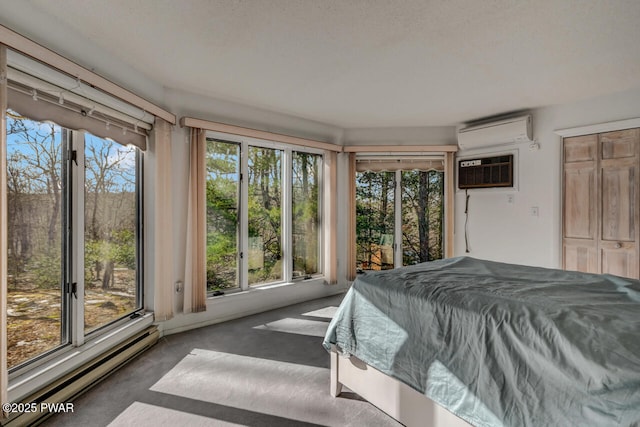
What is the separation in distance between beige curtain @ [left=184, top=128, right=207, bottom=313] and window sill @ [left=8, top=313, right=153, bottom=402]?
522 mm

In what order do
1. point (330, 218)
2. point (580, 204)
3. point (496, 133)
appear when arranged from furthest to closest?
point (330, 218) → point (496, 133) → point (580, 204)

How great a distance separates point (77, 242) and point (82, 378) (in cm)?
95

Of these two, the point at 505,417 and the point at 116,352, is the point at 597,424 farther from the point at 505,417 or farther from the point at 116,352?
the point at 116,352

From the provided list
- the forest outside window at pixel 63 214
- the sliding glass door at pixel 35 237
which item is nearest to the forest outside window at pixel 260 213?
the forest outside window at pixel 63 214

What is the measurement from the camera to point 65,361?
6.90ft

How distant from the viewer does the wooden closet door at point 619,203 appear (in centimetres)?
319

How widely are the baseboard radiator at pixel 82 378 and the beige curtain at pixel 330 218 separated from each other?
94.1 inches

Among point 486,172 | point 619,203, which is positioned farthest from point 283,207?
point 619,203

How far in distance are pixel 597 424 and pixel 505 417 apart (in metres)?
0.31

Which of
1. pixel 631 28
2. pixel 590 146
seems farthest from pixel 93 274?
pixel 590 146

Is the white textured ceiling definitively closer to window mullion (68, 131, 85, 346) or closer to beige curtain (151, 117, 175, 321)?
beige curtain (151, 117, 175, 321)

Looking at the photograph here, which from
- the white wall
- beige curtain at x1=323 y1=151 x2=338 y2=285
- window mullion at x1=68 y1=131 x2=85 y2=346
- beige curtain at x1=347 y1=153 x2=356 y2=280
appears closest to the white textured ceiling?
the white wall

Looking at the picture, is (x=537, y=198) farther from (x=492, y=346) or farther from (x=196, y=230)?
(x=196, y=230)

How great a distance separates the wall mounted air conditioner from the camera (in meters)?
3.82
